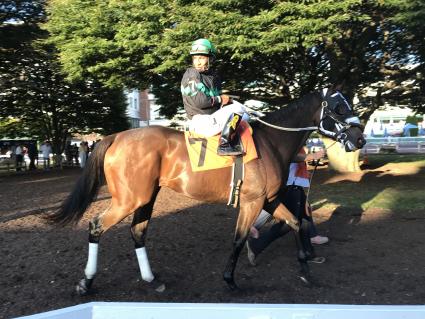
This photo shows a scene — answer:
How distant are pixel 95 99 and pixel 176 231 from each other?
2106 cm

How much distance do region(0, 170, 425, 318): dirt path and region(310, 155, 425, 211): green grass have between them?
0.96 m

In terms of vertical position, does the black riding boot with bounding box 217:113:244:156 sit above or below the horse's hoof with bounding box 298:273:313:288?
above

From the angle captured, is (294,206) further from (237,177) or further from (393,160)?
(393,160)

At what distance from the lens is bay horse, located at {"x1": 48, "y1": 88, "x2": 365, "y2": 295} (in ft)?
16.3

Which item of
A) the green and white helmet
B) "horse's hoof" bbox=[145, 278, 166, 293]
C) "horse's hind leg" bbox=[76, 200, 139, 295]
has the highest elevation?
the green and white helmet

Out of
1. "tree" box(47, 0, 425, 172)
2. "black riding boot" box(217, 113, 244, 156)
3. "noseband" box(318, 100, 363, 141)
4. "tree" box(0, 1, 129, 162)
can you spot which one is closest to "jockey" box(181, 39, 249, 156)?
"black riding boot" box(217, 113, 244, 156)

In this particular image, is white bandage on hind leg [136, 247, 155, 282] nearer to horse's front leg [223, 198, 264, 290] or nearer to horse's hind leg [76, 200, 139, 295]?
horse's hind leg [76, 200, 139, 295]

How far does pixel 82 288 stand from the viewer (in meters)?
4.85

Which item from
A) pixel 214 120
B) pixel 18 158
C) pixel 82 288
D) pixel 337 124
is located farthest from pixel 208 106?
pixel 18 158

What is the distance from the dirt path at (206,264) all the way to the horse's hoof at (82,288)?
94 millimetres

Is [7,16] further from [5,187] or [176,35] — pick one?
[176,35]

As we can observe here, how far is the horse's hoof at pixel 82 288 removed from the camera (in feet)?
15.9

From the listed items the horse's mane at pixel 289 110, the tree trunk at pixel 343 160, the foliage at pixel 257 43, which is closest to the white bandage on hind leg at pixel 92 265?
the horse's mane at pixel 289 110

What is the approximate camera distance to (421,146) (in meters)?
29.9
